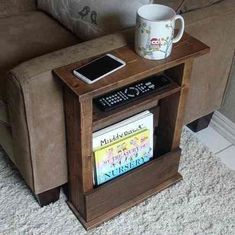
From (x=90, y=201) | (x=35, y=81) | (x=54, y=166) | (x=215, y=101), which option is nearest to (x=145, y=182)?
(x=90, y=201)

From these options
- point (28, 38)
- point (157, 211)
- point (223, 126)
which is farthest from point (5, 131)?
point (223, 126)

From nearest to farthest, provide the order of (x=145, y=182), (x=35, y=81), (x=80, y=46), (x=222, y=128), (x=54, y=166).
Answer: (x=35, y=81) < (x=80, y=46) < (x=54, y=166) < (x=145, y=182) < (x=222, y=128)

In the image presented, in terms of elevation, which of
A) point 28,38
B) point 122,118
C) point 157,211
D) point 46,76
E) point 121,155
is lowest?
point 157,211

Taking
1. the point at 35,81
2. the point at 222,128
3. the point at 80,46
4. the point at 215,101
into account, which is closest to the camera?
the point at 35,81

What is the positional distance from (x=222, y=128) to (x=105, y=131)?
2.22 feet

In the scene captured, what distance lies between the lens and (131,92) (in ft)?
4.26

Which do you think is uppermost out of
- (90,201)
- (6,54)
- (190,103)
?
(6,54)

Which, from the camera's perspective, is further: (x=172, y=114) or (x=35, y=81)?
(x=172, y=114)

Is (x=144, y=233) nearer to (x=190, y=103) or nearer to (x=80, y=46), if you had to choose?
(x=190, y=103)

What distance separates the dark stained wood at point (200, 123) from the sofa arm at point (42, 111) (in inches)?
24.9

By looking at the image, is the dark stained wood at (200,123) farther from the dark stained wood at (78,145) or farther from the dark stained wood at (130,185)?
the dark stained wood at (78,145)

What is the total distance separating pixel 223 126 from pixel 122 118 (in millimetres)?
602

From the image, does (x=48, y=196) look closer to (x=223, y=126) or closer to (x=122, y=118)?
(x=122, y=118)

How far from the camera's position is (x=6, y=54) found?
1.47 m
